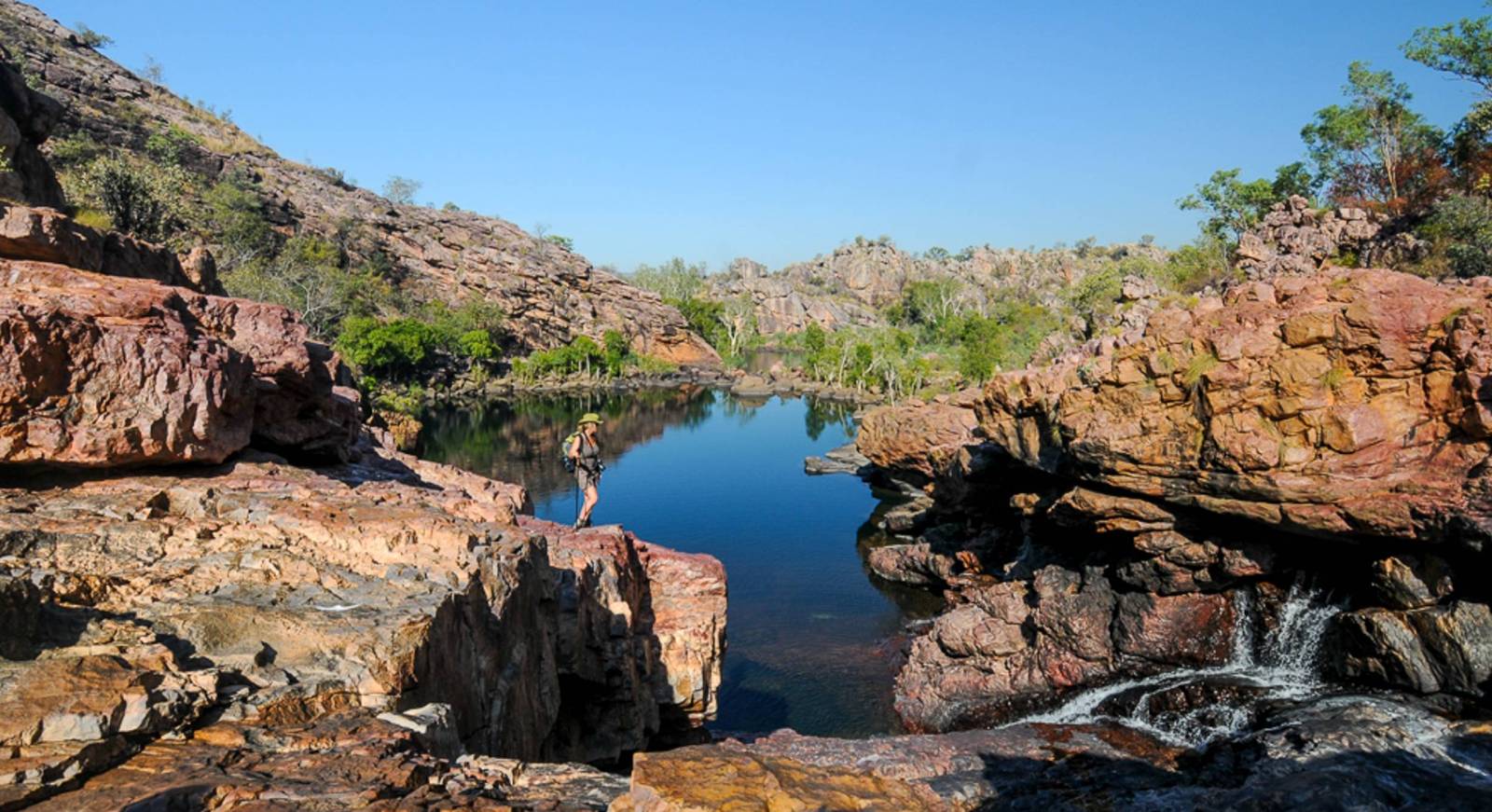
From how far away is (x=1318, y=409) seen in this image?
1419cm

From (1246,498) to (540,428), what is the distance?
1768 inches

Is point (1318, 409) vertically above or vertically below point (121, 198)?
below

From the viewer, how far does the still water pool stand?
19016 mm

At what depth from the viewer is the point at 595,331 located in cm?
9081

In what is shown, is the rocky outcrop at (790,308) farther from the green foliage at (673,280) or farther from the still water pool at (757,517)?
the still water pool at (757,517)

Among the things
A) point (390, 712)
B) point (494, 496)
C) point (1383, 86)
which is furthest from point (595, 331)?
point (390, 712)

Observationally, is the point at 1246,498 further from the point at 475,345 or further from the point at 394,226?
the point at 394,226

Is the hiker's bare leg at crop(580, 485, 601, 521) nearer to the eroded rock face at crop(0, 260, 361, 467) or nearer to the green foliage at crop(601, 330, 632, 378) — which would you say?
the eroded rock face at crop(0, 260, 361, 467)

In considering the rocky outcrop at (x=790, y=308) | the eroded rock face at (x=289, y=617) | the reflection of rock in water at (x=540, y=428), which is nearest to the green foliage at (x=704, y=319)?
the rocky outcrop at (x=790, y=308)

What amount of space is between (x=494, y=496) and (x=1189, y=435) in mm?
12537

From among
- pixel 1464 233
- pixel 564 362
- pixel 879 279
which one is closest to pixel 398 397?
pixel 564 362

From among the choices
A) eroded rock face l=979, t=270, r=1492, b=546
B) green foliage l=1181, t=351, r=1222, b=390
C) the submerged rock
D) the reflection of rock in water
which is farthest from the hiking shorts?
the reflection of rock in water

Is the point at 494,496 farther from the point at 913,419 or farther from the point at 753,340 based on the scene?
the point at 753,340

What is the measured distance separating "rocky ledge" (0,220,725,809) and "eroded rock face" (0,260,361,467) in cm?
2
